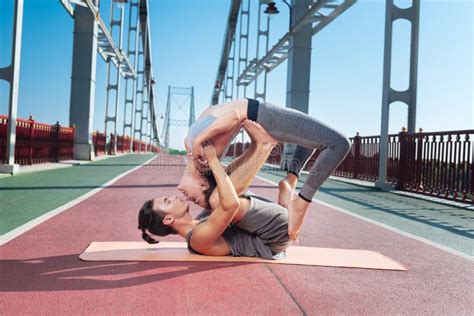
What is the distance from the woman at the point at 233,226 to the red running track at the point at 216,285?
23 cm

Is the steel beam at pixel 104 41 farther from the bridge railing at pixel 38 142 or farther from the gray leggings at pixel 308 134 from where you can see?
the gray leggings at pixel 308 134

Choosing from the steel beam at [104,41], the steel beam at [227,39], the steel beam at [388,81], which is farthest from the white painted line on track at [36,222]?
the steel beam at [227,39]

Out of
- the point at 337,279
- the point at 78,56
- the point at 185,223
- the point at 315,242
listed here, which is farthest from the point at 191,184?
the point at 78,56

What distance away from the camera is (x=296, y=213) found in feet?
10.3

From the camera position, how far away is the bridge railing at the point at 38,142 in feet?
38.9

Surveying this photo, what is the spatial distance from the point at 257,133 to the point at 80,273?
1480mm

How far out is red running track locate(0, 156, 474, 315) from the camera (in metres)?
2.38

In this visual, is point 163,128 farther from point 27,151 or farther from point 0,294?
point 0,294

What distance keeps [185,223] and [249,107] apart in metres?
1.08

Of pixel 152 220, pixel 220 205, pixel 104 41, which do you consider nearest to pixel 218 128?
pixel 220 205

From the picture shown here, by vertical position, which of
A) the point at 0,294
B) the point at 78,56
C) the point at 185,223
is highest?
the point at 78,56

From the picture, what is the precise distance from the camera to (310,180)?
10.2ft

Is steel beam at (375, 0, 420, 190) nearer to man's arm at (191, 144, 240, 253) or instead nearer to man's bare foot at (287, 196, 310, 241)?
man's bare foot at (287, 196, 310, 241)

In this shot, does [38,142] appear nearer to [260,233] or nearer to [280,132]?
[260,233]
